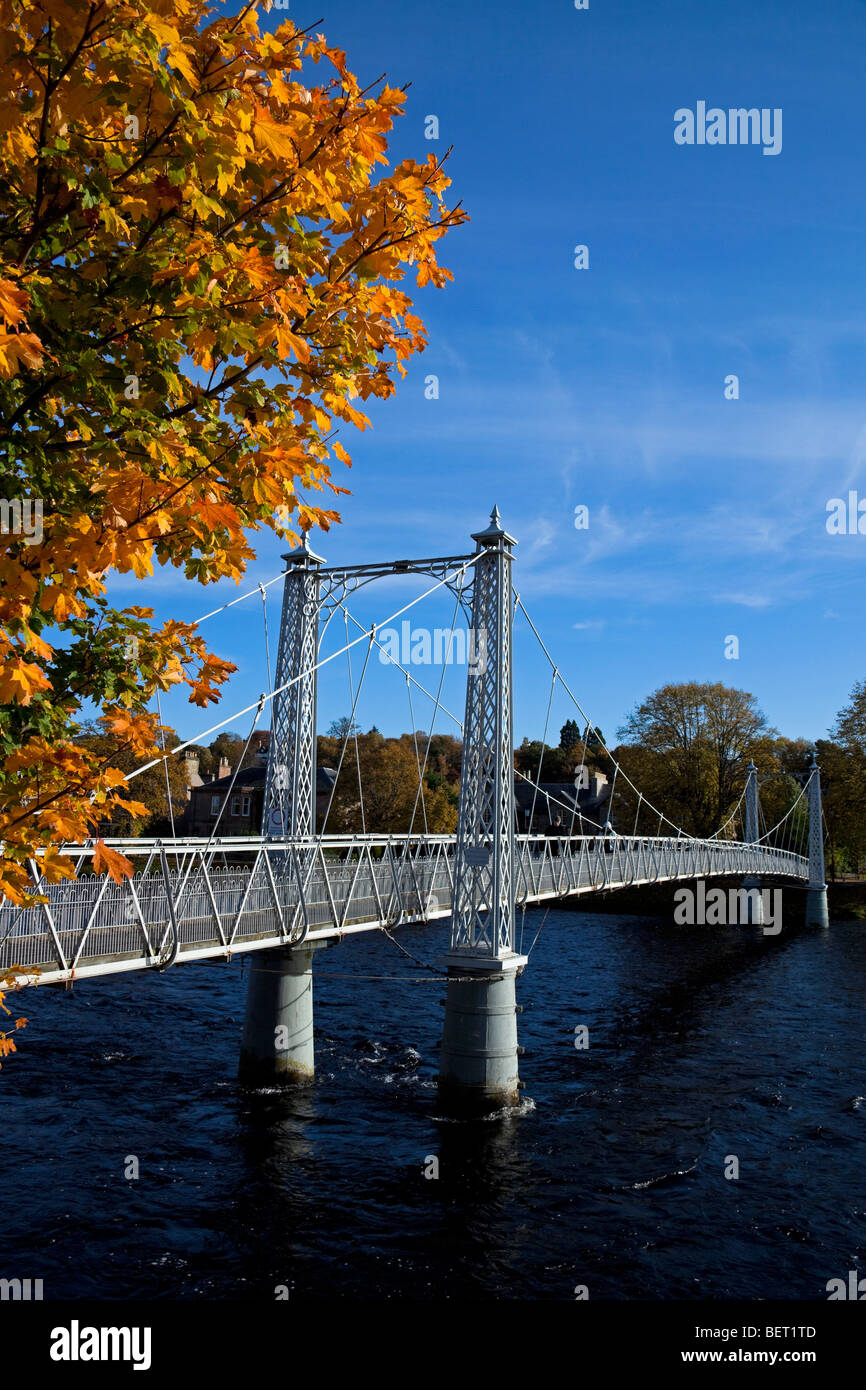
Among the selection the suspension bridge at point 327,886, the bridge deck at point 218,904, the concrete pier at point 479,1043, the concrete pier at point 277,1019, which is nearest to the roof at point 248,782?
the bridge deck at point 218,904

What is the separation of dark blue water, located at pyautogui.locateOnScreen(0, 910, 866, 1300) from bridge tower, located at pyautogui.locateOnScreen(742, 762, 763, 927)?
26574mm

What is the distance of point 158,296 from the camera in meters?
2.95

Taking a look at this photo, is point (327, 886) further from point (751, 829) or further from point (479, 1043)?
point (751, 829)

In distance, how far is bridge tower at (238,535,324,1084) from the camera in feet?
57.5

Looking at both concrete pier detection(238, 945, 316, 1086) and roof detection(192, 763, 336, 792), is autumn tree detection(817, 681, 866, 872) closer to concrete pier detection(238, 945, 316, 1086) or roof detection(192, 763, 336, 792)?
roof detection(192, 763, 336, 792)

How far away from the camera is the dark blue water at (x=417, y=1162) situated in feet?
37.7

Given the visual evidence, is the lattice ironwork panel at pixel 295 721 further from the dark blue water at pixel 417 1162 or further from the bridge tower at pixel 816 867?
the bridge tower at pixel 816 867

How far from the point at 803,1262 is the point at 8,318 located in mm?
14146

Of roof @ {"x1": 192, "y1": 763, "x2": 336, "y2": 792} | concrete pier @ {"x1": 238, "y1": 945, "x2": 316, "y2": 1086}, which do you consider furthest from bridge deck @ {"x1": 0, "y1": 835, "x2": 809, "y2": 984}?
roof @ {"x1": 192, "y1": 763, "x2": 336, "y2": 792}

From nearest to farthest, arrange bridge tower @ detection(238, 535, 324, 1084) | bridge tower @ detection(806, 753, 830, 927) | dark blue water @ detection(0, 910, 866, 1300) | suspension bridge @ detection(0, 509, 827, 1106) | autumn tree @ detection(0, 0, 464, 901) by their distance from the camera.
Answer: autumn tree @ detection(0, 0, 464, 901) < dark blue water @ detection(0, 910, 866, 1300) < suspension bridge @ detection(0, 509, 827, 1106) < bridge tower @ detection(238, 535, 324, 1084) < bridge tower @ detection(806, 753, 830, 927)

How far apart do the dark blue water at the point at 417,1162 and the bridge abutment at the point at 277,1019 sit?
50 cm

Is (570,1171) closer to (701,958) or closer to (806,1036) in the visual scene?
(806,1036)

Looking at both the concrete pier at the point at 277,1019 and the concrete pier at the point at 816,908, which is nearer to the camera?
the concrete pier at the point at 277,1019

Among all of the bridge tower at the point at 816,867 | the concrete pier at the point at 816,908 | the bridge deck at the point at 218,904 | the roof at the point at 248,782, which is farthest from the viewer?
the roof at the point at 248,782
